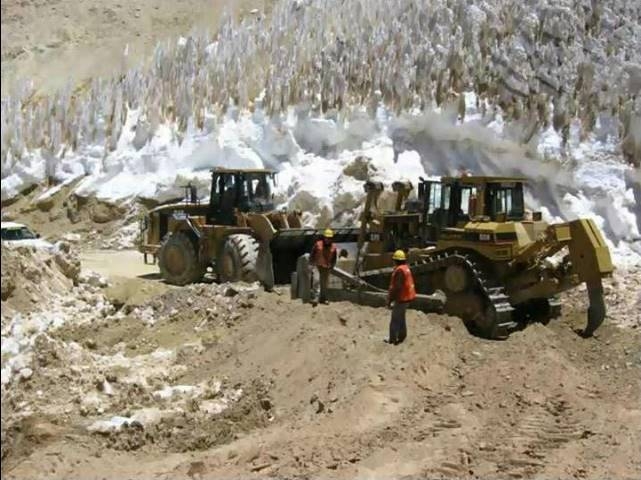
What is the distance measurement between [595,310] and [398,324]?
3.06m

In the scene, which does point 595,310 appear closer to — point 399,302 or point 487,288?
point 487,288

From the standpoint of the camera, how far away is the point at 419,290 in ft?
36.6

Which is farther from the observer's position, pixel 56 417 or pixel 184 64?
pixel 184 64

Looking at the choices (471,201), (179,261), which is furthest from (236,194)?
(471,201)

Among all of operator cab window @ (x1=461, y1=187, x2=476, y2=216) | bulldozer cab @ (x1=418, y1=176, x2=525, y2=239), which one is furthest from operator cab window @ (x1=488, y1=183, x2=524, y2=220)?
operator cab window @ (x1=461, y1=187, x2=476, y2=216)

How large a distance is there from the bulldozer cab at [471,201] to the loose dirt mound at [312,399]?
1.74 meters

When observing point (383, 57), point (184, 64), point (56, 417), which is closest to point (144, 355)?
point (56, 417)

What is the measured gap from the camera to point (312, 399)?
24.9ft

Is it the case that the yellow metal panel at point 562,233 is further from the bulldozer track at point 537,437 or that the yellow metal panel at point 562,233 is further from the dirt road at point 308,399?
the bulldozer track at point 537,437

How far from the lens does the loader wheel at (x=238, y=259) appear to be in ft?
43.3

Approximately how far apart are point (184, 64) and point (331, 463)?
21.6 m

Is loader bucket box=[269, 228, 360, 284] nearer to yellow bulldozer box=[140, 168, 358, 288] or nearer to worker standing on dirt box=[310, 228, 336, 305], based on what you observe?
yellow bulldozer box=[140, 168, 358, 288]

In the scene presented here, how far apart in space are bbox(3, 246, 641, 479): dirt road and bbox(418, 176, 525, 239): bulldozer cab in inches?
69.0

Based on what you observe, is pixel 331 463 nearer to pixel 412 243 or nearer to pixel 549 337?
pixel 549 337
